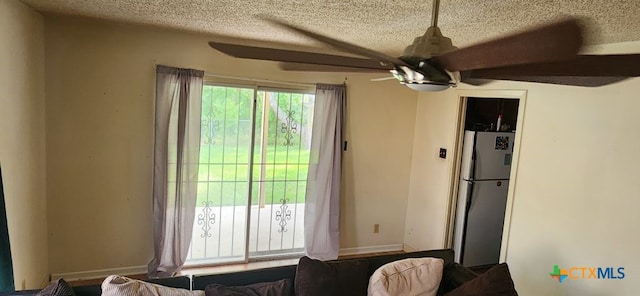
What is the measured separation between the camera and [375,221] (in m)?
4.61

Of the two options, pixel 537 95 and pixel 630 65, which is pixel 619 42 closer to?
pixel 537 95

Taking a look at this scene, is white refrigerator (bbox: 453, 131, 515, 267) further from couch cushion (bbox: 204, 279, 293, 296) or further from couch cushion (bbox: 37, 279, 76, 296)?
couch cushion (bbox: 37, 279, 76, 296)

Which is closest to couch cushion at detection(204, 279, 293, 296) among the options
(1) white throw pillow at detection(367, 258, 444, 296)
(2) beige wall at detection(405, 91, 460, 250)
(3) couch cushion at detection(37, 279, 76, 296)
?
(1) white throw pillow at detection(367, 258, 444, 296)

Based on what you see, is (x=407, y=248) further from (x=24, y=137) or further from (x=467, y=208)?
(x=24, y=137)

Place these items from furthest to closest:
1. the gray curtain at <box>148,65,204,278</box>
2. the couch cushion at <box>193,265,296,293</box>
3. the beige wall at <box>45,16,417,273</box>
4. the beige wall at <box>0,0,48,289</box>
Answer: the gray curtain at <box>148,65,204,278</box>
the beige wall at <box>45,16,417,273</box>
the beige wall at <box>0,0,48,289</box>
the couch cushion at <box>193,265,296,293</box>

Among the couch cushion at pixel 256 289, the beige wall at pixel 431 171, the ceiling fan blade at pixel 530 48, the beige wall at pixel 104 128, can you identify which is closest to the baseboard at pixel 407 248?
the beige wall at pixel 431 171

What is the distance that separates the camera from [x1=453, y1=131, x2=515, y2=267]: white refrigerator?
4.01 m

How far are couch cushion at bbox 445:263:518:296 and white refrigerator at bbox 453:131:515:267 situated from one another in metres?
1.74

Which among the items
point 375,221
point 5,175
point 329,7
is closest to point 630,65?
point 329,7

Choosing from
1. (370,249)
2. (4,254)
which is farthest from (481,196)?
(4,254)

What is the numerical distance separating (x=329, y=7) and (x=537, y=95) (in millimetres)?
1972

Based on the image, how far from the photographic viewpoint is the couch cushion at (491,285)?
2289 millimetres

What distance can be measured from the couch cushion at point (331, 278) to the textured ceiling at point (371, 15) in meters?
1.52

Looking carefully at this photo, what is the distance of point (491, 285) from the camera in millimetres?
2301
